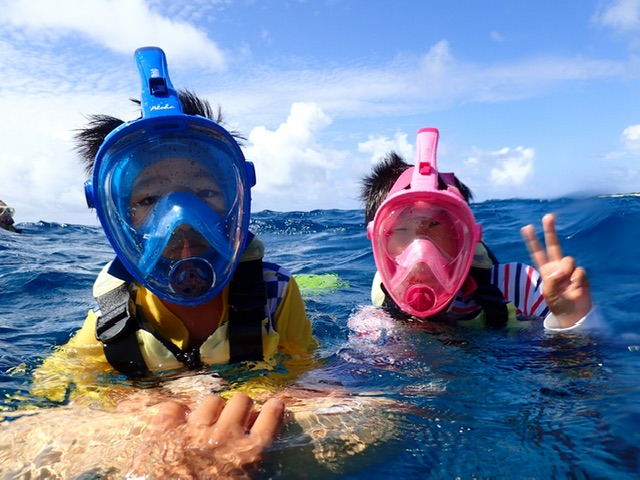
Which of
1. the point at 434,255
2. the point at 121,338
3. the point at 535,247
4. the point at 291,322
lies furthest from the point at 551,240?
the point at 121,338

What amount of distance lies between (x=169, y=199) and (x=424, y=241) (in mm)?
1675

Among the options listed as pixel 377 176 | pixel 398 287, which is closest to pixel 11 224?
pixel 377 176

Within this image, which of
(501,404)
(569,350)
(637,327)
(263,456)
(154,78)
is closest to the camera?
(263,456)

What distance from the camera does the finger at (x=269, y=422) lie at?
5.55 feet

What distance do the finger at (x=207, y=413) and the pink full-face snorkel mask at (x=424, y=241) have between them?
1.89 m

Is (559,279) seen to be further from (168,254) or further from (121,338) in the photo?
(121,338)

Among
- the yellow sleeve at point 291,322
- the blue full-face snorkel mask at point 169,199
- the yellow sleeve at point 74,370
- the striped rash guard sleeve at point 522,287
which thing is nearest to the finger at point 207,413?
the blue full-face snorkel mask at point 169,199

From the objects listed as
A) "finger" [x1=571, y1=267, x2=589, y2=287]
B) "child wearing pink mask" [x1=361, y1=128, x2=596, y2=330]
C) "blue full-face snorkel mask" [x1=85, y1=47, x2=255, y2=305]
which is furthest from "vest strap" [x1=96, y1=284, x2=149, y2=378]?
"finger" [x1=571, y1=267, x2=589, y2=287]

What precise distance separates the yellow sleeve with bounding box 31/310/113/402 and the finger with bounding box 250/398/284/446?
1031 millimetres

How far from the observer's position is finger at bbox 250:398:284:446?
1691 mm

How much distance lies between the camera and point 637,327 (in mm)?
3861

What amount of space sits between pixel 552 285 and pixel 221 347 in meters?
1.71

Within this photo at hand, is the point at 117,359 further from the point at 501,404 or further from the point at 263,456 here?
the point at 501,404

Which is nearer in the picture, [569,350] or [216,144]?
[216,144]
